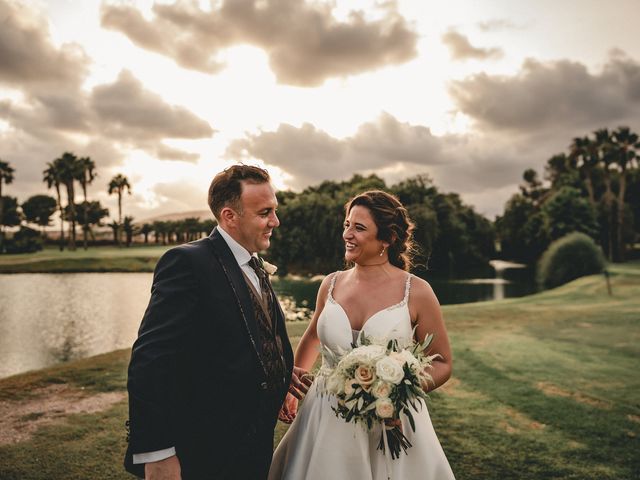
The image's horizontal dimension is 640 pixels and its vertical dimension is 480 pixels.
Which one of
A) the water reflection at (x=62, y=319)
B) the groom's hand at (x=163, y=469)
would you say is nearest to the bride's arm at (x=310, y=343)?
the groom's hand at (x=163, y=469)

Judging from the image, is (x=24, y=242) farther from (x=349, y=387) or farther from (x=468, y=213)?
(x=349, y=387)

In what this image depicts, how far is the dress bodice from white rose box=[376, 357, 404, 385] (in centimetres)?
48

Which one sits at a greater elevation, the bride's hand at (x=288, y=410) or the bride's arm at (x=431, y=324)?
the bride's arm at (x=431, y=324)

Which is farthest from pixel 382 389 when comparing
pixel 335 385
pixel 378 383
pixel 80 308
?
pixel 80 308

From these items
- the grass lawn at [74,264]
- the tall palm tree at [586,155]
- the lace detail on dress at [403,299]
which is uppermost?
the tall palm tree at [586,155]

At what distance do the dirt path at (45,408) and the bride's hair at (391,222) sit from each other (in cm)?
647

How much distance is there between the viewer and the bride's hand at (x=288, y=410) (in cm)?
407

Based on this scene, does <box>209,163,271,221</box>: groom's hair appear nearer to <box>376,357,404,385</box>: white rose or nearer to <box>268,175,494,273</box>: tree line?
<box>376,357,404,385</box>: white rose

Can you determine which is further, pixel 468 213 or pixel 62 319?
pixel 468 213

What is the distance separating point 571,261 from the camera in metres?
44.7

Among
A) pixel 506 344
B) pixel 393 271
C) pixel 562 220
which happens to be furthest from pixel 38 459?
pixel 562 220

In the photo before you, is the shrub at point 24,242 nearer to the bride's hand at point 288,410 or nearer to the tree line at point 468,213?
the tree line at point 468,213

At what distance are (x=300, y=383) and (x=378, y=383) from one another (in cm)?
93

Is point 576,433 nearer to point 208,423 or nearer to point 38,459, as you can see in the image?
point 208,423
